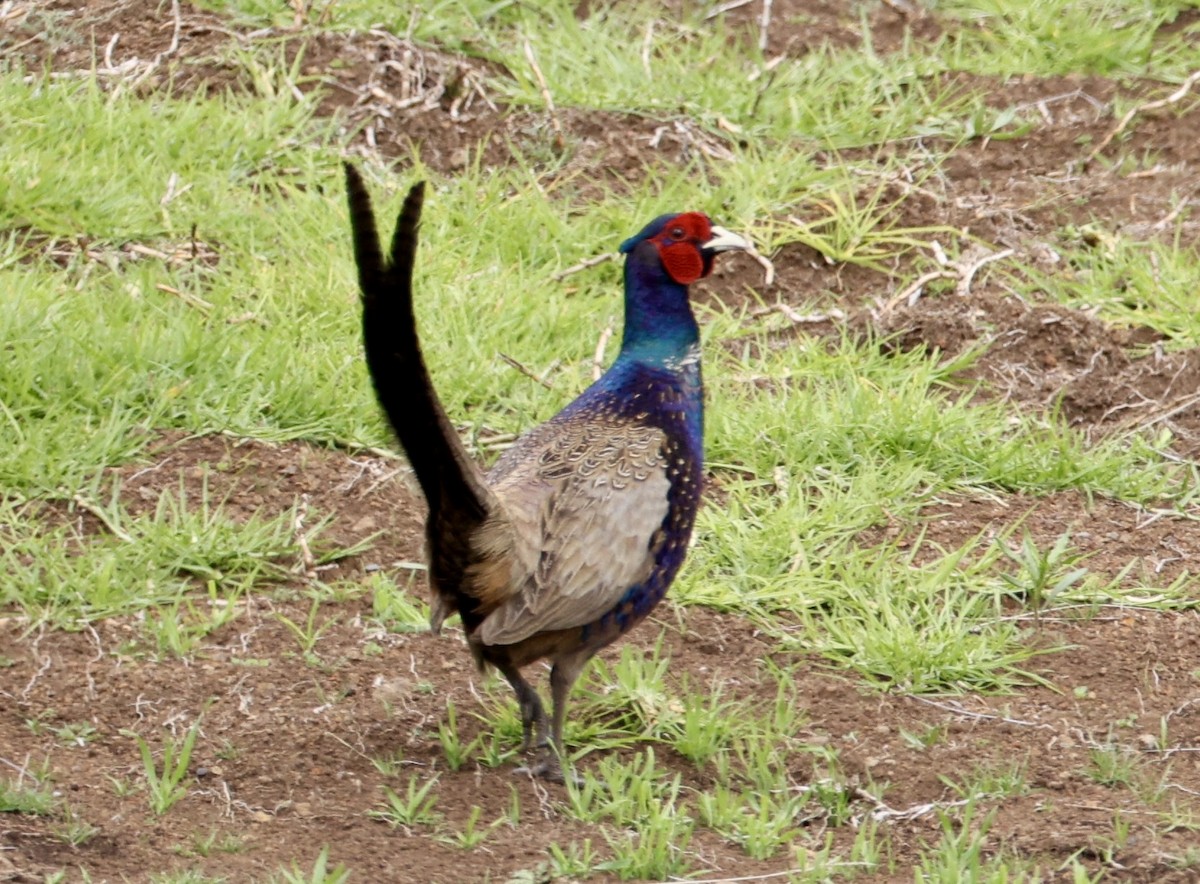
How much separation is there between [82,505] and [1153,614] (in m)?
2.54

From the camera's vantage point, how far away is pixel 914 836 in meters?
3.38

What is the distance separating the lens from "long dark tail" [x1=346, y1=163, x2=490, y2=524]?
2.92m

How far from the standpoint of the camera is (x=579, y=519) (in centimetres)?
362

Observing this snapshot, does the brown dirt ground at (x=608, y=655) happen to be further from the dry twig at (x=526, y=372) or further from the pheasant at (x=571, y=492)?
the dry twig at (x=526, y=372)

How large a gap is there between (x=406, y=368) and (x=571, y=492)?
678mm

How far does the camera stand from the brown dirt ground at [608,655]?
10.9 feet

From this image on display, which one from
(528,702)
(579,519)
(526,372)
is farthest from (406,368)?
(526,372)

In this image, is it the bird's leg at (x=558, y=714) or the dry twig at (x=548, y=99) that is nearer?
the bird's leg at (x=558, y=714)

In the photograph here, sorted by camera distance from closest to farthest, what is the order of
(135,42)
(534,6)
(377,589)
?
(377,589) → (135,42) → (534,6)

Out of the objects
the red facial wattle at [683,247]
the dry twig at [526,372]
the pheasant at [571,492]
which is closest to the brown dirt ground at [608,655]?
the pheasant at [571,492]

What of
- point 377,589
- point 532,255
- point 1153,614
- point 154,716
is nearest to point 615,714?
point 377,589

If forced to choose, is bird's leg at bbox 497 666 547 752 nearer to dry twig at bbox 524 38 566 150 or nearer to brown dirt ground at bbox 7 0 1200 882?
brown dirt ground at bbox 7 0 1200 882

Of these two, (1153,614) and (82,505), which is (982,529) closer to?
(1153,614)

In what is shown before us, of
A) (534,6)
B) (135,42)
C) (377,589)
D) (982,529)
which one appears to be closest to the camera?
(377,589)
